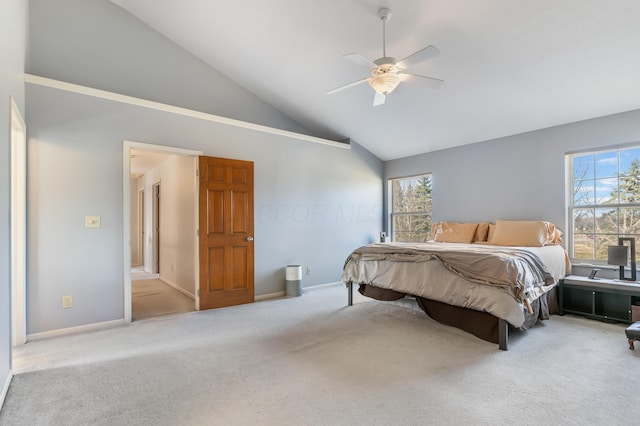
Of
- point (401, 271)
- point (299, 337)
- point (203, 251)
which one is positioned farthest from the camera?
point (203, 251)

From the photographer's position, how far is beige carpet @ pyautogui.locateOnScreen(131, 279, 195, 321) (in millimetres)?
4164

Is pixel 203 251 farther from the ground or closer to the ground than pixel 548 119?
closer to the ground

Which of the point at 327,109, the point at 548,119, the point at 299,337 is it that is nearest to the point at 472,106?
the point at 548,119

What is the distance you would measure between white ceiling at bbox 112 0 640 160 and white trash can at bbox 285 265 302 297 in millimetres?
2674

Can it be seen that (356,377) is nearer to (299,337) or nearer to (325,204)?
(299,337)

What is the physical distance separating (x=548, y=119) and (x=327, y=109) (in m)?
3.16

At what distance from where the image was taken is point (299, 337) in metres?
3.19

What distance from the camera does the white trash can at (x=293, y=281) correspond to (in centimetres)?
495

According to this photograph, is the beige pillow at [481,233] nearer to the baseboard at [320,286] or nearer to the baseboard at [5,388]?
the baseboard at [320,286]

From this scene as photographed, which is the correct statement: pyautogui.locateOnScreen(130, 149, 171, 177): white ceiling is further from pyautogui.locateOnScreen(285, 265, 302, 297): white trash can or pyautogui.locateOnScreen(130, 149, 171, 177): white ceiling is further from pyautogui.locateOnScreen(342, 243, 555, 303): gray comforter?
pyautogui.locateOnScreen(342, 243, 555, 303): gray comforter

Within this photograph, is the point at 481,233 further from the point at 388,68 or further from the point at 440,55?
the point at 388,68

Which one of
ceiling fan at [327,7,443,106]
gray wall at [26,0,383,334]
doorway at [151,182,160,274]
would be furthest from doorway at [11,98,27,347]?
doorway at [151,182,160,274]

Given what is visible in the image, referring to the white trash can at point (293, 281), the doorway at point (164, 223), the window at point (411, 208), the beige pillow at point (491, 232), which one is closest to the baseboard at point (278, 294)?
the white trash can at point (293, 281)

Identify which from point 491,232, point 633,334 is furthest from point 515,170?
point 633,334
